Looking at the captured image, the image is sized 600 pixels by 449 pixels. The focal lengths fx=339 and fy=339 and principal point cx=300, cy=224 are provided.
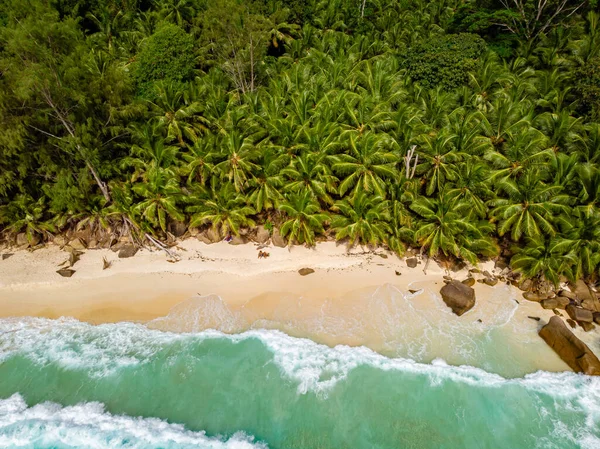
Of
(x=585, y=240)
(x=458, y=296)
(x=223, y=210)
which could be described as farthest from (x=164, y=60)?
(x=585, y=240)

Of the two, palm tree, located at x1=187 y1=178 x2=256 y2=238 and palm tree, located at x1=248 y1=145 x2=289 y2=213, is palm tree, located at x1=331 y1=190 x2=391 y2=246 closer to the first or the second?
palm tree, located at x1=248 y1=145 x2=289 y2=213

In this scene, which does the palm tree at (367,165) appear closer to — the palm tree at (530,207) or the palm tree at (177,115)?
the palm tree at (530,207)

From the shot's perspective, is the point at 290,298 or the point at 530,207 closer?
the point at 530,207

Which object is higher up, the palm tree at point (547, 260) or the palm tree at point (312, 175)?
the palm tree at point (312, 175)

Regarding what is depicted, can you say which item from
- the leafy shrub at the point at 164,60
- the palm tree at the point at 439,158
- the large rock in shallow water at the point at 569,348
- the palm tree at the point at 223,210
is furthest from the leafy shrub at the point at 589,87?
the leafy shrub at the point at 164,60

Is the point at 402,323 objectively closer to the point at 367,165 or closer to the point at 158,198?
the point at 367,165

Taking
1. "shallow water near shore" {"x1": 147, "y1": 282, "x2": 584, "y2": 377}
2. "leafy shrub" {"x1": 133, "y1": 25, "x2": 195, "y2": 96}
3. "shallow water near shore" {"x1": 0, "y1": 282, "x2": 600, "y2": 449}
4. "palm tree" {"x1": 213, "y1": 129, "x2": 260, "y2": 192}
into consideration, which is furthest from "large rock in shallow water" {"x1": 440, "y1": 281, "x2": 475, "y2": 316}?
"leafy shrub" {"x1": 133, "y1": 25, "x2": 195, "y2": 96}

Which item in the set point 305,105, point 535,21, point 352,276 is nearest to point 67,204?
point 305,105
